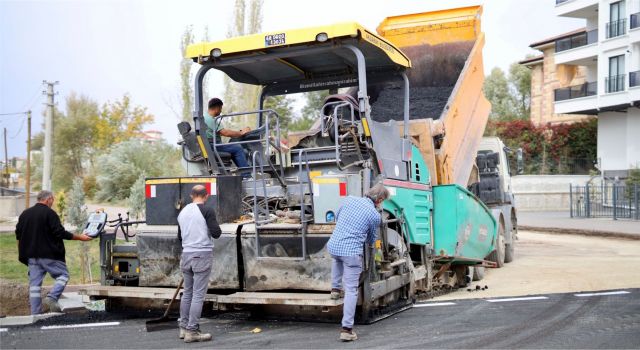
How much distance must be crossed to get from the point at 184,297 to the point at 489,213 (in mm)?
5412

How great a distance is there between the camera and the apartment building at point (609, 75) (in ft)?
107

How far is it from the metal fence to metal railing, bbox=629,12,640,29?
855 centimetres

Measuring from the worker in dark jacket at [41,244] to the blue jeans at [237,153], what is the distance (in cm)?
178

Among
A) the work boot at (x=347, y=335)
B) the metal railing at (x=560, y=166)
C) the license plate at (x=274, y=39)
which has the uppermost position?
the license plate at (x=274, y=39)

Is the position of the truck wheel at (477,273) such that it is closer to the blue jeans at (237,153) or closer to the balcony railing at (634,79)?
the blue jeans at (237,153)

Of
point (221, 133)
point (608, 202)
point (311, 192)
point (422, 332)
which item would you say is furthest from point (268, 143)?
point (608, 202)

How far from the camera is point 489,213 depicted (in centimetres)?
1041

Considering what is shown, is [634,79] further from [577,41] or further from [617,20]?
[577,41]

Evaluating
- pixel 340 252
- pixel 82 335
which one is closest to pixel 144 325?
pixel 82 335

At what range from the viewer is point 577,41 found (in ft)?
122

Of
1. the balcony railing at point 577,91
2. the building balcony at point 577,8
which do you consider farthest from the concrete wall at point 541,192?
the building balcony at point 577,8

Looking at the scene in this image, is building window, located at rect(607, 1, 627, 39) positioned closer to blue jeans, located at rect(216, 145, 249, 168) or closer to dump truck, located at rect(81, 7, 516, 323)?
dump truck, located at rect(81, 7, 516, 323)

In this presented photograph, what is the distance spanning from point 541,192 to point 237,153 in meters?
29.6

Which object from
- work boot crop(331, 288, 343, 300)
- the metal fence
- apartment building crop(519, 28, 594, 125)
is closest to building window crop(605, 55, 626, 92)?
apartment building crop(519, 28, 594, 125)
